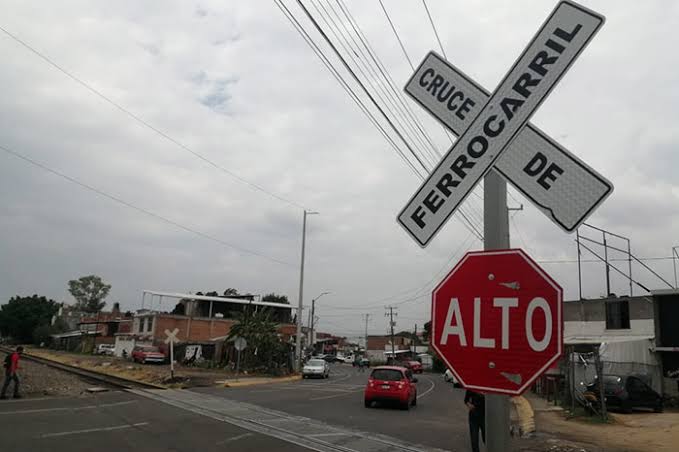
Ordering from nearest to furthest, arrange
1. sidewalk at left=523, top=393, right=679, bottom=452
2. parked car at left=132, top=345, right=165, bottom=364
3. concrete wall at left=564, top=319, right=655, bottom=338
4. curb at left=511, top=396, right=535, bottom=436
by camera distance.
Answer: sidewalk at left=523, top=393, right=679, bottom=452 → curb at left=511, top=396, right=535, bottom=436 → concrete wall at left=564, top=319, right=655, bottom=338 → parked car at left=132, top=345, right=165, bottom=364

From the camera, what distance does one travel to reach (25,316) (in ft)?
286

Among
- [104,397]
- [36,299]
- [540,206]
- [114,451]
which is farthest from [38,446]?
[36,299]

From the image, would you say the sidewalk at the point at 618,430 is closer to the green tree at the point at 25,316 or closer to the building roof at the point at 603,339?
the building roof at the point at 603,339

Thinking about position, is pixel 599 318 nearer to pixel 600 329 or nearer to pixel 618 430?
pixel 600 329

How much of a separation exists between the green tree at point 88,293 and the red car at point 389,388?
99.9 metres

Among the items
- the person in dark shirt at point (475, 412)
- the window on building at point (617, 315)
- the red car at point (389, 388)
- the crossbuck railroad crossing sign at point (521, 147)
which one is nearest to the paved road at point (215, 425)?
the red car at point (389, 388)

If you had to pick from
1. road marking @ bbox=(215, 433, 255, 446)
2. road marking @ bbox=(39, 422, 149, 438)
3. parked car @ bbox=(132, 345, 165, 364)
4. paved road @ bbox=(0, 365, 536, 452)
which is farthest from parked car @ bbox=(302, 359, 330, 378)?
road marking @ bbox=(215, 433, 255, 446)

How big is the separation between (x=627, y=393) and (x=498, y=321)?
2097 centimetres

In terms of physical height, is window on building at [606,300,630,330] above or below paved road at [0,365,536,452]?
above

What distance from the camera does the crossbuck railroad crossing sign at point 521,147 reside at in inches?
92.3

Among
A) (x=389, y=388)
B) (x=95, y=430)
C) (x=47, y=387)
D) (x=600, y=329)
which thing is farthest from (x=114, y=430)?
(x=600, y=329)

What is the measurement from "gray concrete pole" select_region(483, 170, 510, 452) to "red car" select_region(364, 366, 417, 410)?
53.4 ft

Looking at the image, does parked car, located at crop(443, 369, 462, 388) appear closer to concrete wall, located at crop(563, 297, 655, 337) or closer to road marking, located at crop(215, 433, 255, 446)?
road marking, located at crop(215, 433, 255, 446)

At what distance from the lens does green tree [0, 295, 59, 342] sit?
284 ft
